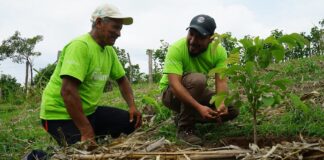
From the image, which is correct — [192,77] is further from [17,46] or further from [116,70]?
[17,46]

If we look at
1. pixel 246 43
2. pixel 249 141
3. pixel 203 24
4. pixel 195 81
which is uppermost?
pixel 203 24

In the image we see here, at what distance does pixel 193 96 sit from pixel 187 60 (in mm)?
324

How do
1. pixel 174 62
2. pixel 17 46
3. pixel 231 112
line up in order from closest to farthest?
1. pixel 174 62
2. pixel 231 112
3. pixel 17 46

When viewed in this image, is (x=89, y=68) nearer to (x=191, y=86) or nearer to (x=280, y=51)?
(x=191, y=86)

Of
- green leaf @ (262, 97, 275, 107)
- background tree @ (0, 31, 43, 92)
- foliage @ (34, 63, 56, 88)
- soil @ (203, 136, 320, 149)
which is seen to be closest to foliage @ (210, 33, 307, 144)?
green leaf @ (262, 97, 275, 107)

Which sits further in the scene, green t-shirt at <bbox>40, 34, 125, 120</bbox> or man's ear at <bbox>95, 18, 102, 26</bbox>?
man's ear at <bbox>95, 18, 102, 26</bbox>

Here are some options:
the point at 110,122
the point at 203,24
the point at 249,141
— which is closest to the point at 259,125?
the point at 249,141

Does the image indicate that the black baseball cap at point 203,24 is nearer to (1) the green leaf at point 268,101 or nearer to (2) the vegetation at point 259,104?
(2) the vegetation at point 259,104

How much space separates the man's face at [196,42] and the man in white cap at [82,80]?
529 mm

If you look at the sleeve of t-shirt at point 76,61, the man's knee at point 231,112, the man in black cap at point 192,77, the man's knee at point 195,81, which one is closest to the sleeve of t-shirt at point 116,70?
the man in black cap at point 192,77

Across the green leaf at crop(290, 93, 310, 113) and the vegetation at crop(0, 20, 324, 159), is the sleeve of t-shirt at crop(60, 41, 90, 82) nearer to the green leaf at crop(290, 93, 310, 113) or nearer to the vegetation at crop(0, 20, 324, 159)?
the vegetation at crop(0, 20, 324, 159)

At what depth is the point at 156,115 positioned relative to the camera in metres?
5.21

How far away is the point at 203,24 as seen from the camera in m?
3.76

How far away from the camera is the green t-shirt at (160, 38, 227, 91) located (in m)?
4.01
